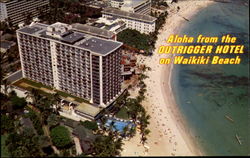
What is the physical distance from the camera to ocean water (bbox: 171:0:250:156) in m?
108

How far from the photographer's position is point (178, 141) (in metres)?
106

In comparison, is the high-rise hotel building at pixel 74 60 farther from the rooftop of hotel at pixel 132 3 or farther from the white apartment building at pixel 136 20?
the rooftop of hotel at pixel 132 3

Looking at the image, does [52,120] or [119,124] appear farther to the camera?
[119,124]

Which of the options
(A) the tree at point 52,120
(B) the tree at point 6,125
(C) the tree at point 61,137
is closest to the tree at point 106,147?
(C) the tree at point 61,137

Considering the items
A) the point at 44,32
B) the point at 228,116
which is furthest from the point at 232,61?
the point at 44,32

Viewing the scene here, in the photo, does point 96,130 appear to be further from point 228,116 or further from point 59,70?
point 228,116

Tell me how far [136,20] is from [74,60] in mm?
75808

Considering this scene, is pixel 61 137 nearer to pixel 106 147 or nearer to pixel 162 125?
pixel 106 147

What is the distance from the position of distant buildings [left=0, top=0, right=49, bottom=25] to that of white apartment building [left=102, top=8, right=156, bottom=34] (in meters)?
40.2

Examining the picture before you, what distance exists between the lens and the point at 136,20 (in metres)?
176

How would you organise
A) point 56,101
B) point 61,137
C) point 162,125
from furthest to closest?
1. point 162,125
2. point 56,101
3. point 61,137

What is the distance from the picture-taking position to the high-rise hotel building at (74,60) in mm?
105375

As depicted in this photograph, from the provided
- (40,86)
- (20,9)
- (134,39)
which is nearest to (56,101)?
(40,86)

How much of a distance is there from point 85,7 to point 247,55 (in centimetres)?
10096
